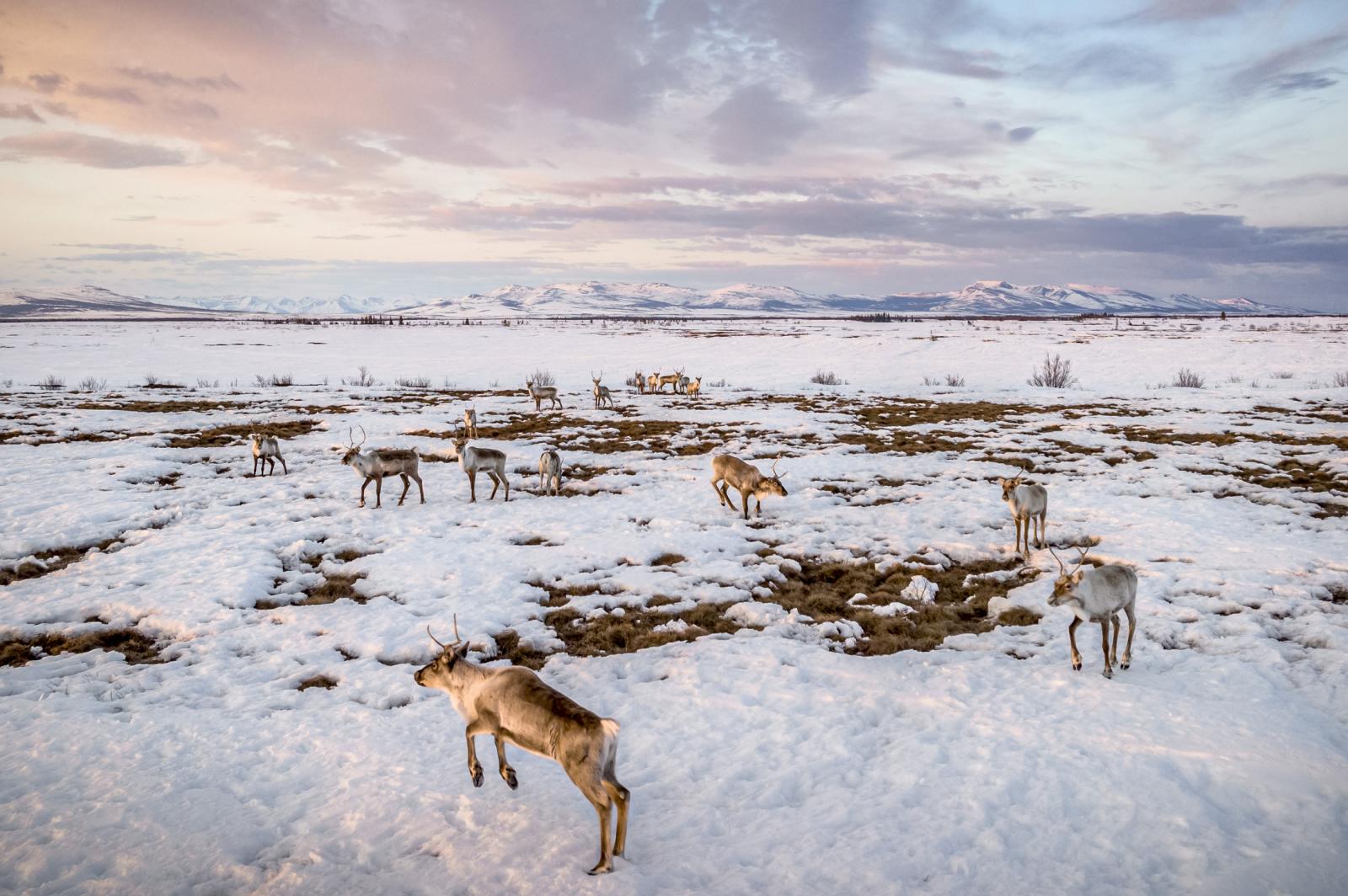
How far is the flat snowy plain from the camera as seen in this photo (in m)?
5.71

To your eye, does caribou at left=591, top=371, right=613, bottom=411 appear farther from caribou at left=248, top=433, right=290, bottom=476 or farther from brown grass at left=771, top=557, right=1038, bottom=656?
brown grass at left=771, top=557, right=1038, bottom=656

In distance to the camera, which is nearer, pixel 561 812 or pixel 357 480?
pixel 561 812

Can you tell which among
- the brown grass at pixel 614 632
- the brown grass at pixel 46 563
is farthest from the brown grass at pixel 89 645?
the brown grass at pixel 614 632

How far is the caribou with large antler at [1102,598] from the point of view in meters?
8.39

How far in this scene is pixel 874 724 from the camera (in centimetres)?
779

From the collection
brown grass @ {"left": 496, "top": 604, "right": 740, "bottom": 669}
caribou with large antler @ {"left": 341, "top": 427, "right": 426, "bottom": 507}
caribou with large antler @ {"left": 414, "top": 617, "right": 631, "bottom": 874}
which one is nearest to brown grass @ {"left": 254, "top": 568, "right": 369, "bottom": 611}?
brown grass @ {"left": 496, "top": 604, "right": 740, "bottom": 669}

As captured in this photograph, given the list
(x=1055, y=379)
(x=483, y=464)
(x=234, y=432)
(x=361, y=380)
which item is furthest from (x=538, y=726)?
(x=1055, y=379)

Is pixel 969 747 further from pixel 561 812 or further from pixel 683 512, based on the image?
A: pixel 683 512

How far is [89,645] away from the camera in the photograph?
9.49 meters

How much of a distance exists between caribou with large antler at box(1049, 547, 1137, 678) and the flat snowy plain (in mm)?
426

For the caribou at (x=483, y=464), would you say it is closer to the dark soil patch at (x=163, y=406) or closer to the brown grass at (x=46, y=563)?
the brown grass at (x=46, y=563)

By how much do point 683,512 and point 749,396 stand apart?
78.6 ft

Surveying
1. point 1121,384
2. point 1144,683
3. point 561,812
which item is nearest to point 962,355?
point 1121,384

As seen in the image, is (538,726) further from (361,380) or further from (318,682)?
(361,380)
